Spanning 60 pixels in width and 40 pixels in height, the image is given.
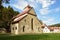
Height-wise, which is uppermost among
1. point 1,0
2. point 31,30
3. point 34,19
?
point 1,0

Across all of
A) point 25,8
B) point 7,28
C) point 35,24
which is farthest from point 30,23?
point 7,28

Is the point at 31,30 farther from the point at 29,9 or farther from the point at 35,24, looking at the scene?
the point at 29,9

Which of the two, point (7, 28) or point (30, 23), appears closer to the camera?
point (30, 23)

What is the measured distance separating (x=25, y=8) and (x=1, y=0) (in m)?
16.5

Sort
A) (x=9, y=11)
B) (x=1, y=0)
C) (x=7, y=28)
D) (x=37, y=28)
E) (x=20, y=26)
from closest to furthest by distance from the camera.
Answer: (x=1, y=0), (x=20, y=26), (x=37, y=28), (x=7, y=28), (x=9, y=11)

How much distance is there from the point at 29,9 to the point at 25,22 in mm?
3791

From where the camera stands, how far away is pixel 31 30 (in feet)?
154

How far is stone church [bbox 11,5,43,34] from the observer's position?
4478 centimetres

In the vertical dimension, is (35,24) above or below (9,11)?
below

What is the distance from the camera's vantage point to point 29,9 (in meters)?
46.0

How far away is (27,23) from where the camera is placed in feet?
152

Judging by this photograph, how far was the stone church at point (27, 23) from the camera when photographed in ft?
Answer: 147

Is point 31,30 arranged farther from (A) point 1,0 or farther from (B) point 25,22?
(A) point 1,0

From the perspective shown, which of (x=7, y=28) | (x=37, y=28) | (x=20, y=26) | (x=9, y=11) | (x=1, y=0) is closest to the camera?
(x=1, y=0)
